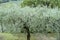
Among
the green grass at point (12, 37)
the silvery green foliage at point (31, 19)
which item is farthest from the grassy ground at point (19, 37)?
the silvery green foliage at point (31, 19)

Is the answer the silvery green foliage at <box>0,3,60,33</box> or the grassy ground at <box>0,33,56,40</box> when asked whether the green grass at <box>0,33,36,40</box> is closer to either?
the grassy ground at <box>0,33,56,40</box>

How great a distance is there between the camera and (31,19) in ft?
41.3

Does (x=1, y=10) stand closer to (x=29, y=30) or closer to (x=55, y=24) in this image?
(x=29, y=30)

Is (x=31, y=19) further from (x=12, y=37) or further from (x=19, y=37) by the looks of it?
(x=12, y=37)

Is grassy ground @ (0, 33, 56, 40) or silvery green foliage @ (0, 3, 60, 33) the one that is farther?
grassy ground @ (0, 33, 56, 40)

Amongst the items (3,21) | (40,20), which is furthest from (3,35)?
(40,20)

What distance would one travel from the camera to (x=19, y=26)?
12781 millimetres

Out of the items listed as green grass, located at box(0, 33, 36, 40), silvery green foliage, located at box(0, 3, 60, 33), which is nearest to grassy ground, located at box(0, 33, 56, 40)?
green grass, located at box(0, 33, 36, 40)

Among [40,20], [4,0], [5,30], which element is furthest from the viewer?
[4,0]

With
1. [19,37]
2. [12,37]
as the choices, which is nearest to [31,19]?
[19,37]

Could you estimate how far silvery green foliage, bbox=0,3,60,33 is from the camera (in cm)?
1262

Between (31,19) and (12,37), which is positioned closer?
(31,19)

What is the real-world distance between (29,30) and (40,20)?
40.6 inches

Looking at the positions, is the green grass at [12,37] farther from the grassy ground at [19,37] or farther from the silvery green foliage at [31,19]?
the silvery green foliage at [31,19]
